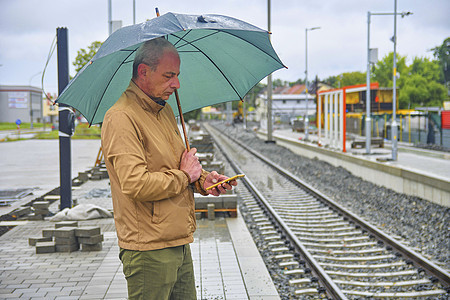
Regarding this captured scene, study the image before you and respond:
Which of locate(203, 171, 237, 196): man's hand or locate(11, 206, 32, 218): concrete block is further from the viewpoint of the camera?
locate(11, 206, 32, 218): concrete block

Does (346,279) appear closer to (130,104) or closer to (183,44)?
(183,44)

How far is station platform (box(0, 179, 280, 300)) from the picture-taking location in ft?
17.9

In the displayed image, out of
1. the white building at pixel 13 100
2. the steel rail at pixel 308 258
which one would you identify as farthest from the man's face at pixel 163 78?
the white building at pixel 13 100

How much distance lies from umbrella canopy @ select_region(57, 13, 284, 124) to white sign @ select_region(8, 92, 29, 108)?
1394 inches

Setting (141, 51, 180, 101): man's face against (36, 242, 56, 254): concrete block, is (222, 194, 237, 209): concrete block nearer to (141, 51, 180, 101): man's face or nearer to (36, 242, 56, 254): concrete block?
(36, 242, 56, 254): concrete block

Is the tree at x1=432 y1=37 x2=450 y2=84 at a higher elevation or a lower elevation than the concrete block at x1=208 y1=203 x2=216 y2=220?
higher

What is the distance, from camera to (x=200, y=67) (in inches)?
153

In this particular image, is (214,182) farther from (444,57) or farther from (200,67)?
(444,57)

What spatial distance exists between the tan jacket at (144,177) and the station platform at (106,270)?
2721 millimetres

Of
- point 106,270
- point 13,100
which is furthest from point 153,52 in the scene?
point 13,100

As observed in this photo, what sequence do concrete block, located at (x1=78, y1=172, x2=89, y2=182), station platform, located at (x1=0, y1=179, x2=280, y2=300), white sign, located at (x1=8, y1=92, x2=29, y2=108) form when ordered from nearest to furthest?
station platform, located at (x1=0, y1=179, x2=280, y2=300), concrete block, located at (x1=78, y1=172, x2=89, y2=182), white sign, located at (x1=8, y1=92, x2=29, y2=108)

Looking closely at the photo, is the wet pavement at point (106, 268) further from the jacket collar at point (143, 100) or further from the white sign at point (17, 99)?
the white sign at point (17, 99)

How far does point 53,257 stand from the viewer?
271 inches

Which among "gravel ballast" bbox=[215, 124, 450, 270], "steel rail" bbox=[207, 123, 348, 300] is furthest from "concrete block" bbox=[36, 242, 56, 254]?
"gravel ballast" bbox=[215, 124, 450, 270]
